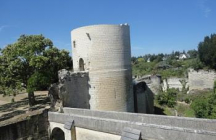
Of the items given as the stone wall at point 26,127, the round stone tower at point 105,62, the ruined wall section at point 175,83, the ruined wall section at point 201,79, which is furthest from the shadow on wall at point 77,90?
the ruined wall section at point 175,83

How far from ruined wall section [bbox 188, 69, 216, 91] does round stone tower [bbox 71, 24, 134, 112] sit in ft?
58.7

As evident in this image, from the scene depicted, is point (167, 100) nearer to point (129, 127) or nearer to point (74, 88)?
point (74, 88)

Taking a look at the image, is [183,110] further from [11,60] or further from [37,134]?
[11,60]

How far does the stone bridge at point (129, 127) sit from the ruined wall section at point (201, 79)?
2079cm

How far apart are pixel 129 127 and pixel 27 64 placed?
9.90 m

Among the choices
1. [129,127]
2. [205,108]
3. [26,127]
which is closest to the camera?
[129,127]

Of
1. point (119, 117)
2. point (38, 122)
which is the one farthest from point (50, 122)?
point (119, 117)

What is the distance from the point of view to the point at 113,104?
13.4 m

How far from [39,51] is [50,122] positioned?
5.90 m

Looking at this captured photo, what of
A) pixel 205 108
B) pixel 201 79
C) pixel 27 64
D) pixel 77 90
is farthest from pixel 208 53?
pixel 27 64

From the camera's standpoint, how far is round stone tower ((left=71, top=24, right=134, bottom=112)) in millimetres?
13164

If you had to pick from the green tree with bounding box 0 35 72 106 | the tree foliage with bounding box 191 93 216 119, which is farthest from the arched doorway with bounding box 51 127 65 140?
the tree foliage with bounding box 191 93 216 119

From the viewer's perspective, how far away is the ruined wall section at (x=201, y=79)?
26.8m

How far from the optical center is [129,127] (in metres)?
7.75
